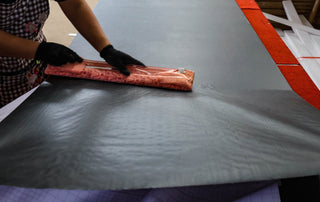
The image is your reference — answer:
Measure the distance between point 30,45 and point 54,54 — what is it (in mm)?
103

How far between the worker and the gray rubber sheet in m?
0.14

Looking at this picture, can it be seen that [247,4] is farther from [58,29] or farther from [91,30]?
[58,29]

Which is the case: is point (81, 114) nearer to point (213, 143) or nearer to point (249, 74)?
point (213, 143)

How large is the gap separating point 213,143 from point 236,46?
2.69 ft

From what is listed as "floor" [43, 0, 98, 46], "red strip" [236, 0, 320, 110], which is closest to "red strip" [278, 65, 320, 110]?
"red strip" [236, 0, 320, 110]

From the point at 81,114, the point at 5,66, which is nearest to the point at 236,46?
the point at 81,114

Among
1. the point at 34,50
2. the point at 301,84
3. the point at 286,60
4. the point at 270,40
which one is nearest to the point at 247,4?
the point at 270,40

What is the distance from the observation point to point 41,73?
1115mm

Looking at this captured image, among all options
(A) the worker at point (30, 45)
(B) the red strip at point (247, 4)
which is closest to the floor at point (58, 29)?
(A) the worker at point (30, 45)

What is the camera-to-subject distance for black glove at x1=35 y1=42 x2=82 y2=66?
2.89ft

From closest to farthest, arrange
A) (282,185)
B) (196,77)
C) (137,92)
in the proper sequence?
(282,185) < (137,92) < (196,77)

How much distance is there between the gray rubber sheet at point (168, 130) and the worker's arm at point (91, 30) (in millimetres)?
135

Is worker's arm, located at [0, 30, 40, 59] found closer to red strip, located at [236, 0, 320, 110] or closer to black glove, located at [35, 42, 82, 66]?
black glove, located at [35, 42, 82, 66]

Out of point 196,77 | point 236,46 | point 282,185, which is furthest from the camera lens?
point 236,46
